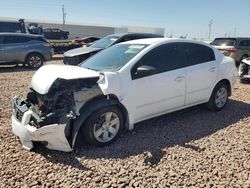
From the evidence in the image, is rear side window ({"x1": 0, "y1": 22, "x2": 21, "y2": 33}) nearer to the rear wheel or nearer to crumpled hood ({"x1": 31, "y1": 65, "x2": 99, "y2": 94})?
the rear wheel

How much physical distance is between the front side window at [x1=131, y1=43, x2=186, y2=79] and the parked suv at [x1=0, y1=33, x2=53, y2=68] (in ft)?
30.6

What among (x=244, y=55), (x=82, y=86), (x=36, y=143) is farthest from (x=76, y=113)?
(x=244, y=55)

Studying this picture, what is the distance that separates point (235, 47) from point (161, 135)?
10293 mm

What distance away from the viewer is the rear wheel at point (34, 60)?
12.8 m

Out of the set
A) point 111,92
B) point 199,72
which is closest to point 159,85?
point 111,92

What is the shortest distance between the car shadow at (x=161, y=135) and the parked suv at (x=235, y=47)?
771 centimetres

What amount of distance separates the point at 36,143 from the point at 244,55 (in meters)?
12.4

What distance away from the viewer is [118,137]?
453 cm

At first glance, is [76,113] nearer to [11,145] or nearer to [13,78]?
[11,145]

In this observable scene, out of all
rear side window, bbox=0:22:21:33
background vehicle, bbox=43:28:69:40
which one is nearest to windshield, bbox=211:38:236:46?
rear side window, bbox=0:22:21:33

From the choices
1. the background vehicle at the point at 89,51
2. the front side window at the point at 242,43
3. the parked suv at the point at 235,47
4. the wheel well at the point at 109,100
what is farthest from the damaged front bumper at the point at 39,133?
the front side window at the point at 242,43

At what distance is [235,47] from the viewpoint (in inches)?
525

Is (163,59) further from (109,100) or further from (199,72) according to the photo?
(109,100)

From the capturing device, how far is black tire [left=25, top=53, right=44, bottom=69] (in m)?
12.8
